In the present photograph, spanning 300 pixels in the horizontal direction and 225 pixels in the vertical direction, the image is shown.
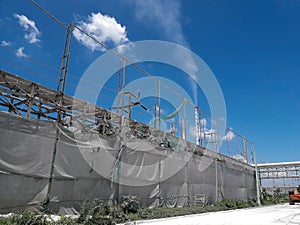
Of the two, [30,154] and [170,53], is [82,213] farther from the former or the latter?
[170,53]

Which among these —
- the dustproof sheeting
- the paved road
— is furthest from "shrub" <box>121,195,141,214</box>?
the paved road

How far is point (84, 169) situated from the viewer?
25.6 ft

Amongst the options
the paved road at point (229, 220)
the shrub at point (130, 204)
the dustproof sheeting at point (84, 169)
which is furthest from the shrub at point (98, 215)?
the shrub at point (130, 204)

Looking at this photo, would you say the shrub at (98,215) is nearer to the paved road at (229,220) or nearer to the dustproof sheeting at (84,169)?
the paved road at (229,220)

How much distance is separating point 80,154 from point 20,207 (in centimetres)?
222

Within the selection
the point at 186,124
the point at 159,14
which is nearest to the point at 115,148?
the point at 159,14

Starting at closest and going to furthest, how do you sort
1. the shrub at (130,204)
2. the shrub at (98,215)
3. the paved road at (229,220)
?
1. the shrub at (98,215)
2. the paved road at (229,220)
3. the shrub at (130,204)

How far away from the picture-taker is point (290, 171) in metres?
29.9

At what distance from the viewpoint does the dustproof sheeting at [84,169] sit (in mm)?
6059

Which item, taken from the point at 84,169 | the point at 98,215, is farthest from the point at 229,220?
the point at 84,169

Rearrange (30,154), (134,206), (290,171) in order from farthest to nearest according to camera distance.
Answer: (290,171), (134,206), (30,154)

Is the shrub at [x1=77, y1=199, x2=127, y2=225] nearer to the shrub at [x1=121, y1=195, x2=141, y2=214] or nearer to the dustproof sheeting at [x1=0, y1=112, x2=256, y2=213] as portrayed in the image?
the dustproof sheeting at [x1=0, y1=112, x2=256, y2=213]

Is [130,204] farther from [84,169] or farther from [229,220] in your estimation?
[229,220]

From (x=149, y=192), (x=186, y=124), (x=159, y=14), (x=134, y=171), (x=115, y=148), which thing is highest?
(x=159, y=14)
